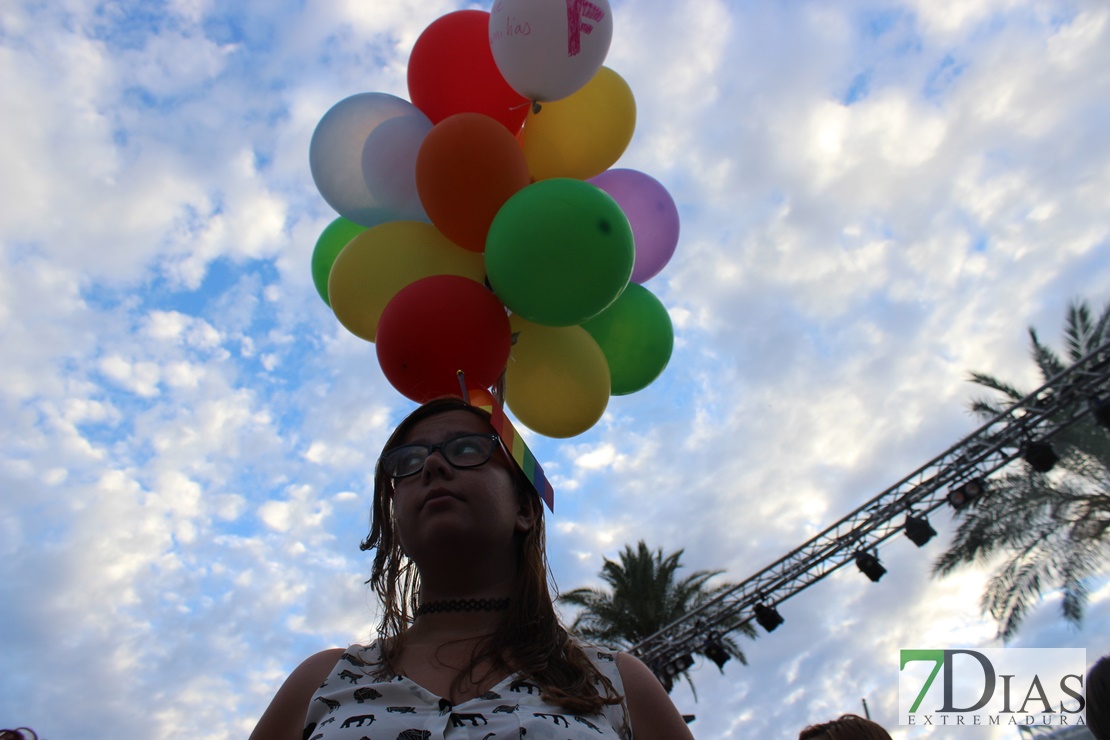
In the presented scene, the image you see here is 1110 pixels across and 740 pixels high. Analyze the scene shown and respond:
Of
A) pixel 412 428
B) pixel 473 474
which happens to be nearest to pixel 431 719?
pixel 473 474

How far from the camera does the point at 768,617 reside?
10898 mm

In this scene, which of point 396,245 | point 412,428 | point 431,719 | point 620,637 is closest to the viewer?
point 431,719

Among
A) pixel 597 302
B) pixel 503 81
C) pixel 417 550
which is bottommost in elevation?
pixel 417 550

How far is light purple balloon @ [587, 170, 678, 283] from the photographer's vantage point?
3432 millimetres

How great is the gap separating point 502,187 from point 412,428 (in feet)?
A: 4.04

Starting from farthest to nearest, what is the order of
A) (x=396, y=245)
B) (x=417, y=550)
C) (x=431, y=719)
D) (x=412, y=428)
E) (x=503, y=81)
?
1. (x=503, y=81)
2. (x=396, y=245)
3. (x=412, y=428)
4. (x=417, y=550)
5. (x=431, y=719)

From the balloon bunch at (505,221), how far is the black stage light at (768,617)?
8.82 metres

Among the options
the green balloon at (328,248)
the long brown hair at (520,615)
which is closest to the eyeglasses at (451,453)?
the long brown hair at (520,615)

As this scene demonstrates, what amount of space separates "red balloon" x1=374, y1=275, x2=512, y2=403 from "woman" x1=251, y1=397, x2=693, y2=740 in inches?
24.9

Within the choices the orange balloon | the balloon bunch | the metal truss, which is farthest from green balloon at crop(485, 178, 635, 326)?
the metal truss

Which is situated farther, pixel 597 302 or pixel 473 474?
pixel 597 302

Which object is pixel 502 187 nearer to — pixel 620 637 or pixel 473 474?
pixel 473 474

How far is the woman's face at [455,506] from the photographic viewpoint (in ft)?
5.13

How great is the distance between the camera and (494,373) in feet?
8.79
